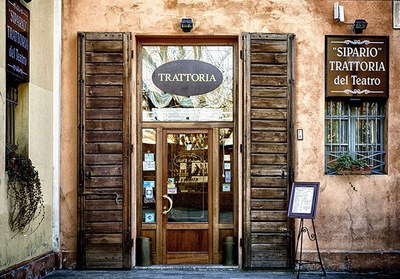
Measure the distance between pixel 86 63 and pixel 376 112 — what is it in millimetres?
4521

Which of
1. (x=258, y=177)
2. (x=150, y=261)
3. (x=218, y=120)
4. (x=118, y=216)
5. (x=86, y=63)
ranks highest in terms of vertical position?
(x=86, y=63)

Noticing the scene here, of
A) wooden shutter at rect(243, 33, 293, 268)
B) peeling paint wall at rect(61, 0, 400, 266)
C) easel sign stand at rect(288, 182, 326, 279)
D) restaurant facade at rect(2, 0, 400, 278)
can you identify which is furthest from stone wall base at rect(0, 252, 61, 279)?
easel sign stand at rect(288, 182, 326, 279)

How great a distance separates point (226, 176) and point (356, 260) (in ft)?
7.64

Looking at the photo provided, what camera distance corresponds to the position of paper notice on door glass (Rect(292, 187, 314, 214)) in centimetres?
838

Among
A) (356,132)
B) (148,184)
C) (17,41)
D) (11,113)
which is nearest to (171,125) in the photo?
(148,184)

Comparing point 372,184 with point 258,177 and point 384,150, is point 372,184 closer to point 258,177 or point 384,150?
point 384,150

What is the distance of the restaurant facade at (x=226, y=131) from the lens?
8.99 metres

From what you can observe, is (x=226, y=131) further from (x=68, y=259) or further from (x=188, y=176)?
(x=68, y=259)

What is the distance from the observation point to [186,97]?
30.7 ft

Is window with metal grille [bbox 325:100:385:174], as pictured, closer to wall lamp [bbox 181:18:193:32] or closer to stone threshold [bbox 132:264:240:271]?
stone threshold [bbox 132:264:240:271]

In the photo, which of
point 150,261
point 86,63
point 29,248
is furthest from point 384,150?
point 29,248

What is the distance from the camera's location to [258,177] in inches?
356

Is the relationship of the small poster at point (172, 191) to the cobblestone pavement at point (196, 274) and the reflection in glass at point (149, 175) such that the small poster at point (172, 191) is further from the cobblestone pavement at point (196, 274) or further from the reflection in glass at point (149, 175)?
the cobblestone pavement at point (196, 274)

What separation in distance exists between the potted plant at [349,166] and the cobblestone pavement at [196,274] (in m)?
1.34
